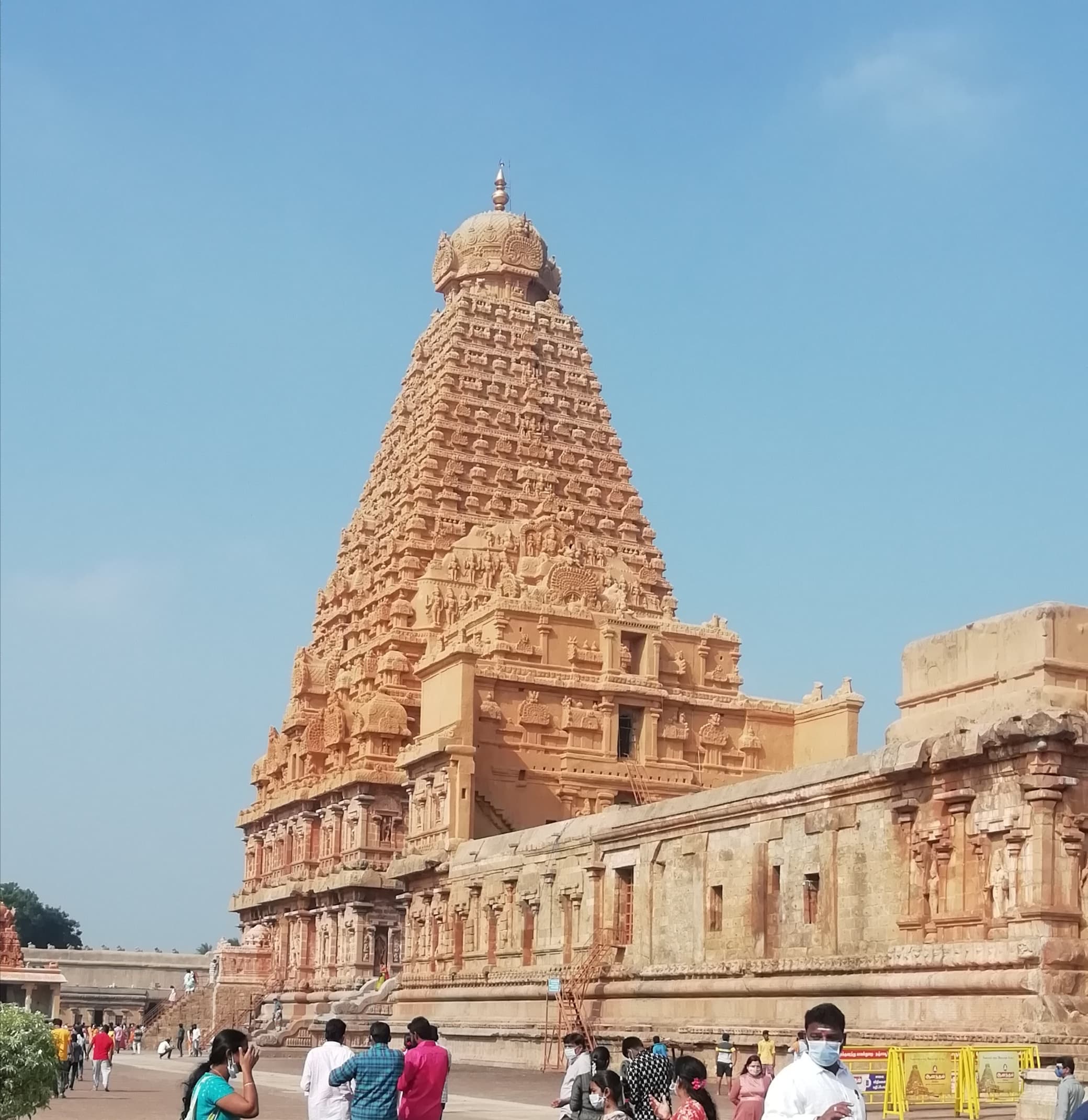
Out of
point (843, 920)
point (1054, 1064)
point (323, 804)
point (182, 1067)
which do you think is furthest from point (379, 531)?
point (1054, 1064)

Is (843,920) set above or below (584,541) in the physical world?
below

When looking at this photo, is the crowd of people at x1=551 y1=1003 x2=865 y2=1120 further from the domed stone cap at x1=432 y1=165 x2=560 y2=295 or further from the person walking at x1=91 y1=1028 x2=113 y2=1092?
the domed stone cap at x1=432 y1=165 x2=560 y2=295

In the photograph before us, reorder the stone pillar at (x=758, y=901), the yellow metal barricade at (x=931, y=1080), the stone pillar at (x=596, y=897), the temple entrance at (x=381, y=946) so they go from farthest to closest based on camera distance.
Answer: the temple entrance at (x=381, y=946) < the stone pillar at (x=596, y=897) < the stone pillar at (x=758, y=901) < the yellow metal barricade at (x=931, y=1080)

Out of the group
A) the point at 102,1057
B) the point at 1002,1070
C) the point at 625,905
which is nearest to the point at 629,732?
the point at 625,905

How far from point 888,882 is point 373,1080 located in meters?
16.2

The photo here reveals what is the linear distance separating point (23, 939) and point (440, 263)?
248 ft

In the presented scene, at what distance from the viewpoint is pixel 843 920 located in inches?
1180

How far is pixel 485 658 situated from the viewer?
55969mm

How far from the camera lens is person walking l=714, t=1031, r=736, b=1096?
98.0ft

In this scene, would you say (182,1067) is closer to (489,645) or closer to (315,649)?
(489,645)

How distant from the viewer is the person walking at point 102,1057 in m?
36.0

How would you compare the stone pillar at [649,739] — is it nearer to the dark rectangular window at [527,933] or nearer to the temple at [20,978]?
the dark rectangular window at [527,933]

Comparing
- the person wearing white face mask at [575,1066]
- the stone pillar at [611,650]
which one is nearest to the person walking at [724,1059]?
the person wearing white face mask at [575,1066]

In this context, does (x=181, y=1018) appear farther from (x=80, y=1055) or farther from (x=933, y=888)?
(x=933, y=888)
